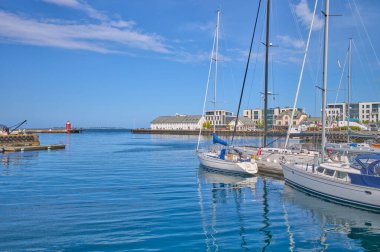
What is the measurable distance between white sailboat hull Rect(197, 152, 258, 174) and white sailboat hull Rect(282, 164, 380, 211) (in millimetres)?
5703

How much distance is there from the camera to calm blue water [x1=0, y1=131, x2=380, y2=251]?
1330cm

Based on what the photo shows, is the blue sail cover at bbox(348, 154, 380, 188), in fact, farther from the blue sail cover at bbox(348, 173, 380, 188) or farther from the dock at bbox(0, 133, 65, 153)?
the dock at bbox(0, 133, 65, 153)

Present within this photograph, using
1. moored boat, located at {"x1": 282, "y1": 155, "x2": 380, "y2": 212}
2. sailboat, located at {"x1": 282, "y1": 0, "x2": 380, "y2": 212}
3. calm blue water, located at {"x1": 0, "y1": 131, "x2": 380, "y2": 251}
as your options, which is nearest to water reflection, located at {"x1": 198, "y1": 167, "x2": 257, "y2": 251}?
calm blue water, located at {"x1": 0, "y1": 131, "x2": 380, "y2": 251}

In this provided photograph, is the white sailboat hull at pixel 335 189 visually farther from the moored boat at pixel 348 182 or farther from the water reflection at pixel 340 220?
the water reflection at pixel 340 220

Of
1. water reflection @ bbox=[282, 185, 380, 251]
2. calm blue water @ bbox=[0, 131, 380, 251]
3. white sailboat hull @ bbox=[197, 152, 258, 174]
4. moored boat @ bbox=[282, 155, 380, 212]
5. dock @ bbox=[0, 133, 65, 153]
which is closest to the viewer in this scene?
calm blue water @ bbox=[0, 131, 380, 251]

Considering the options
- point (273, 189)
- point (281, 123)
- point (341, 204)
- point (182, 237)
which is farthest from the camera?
point (281, 123)

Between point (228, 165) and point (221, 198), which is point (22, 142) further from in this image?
point (221, 198)

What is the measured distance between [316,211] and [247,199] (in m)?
4.40

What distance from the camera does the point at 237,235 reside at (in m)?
14.3

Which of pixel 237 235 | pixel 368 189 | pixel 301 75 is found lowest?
pixel 237 235

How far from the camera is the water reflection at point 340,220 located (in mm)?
14220

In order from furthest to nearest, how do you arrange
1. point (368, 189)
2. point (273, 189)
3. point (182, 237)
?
1. point (273, 189)
2. point (368, 189)
3. point (182, 237)

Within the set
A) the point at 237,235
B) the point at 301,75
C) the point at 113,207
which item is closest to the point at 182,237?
the point at 237,235

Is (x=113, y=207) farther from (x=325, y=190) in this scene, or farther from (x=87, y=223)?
(x=325, y=190)
